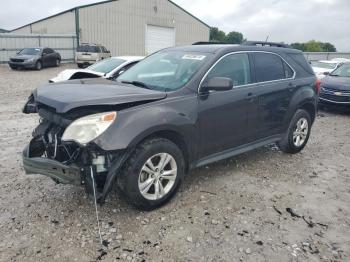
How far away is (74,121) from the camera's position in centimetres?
326

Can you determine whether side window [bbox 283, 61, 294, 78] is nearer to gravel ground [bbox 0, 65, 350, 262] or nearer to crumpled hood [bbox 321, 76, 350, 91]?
gravel ground [bbox 0, 65, 350, 262]

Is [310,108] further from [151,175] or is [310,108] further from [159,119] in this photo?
[151,175]

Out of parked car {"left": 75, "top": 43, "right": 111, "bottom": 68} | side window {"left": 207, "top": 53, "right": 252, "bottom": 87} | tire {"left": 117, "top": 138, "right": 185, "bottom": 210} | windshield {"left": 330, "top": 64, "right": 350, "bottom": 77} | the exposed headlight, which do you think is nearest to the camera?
the exposed headlight

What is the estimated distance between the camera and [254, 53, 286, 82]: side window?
15.8 ft

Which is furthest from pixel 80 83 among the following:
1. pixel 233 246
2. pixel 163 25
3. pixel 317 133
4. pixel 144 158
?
pixel 163 25

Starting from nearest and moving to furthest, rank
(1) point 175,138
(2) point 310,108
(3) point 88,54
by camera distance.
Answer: (1) point 175,138 < (2) point 310,108 < (3) point 88,54

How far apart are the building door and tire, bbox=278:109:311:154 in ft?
88.5

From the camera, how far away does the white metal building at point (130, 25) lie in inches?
1107

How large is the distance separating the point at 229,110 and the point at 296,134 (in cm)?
195

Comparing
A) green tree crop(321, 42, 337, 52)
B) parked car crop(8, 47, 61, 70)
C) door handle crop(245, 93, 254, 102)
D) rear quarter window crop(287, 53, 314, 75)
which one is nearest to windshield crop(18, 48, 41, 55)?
parked car crop(8, 47, 61, 70)

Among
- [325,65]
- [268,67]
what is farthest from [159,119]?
[325,65]

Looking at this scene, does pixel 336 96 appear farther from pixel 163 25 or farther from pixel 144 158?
pixel 163 25

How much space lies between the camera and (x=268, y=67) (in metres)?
5.02

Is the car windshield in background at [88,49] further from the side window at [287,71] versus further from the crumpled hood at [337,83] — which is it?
the side window at [287,71]
